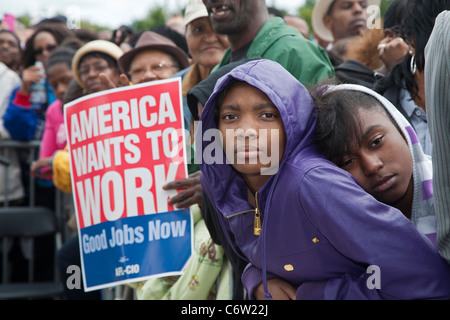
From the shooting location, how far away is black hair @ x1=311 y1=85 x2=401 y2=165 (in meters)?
2.20

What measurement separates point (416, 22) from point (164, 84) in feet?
4.56

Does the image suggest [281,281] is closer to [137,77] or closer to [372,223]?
[372,223]

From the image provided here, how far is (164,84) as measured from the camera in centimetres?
338

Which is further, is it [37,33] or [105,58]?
[37,33]

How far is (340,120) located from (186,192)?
48.3 inches

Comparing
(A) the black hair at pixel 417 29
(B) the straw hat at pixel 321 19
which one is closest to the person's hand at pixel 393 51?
(A) the black hair at pixel 417 29

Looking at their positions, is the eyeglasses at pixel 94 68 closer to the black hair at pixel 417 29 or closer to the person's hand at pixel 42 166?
the person's hand at pixel 42 166

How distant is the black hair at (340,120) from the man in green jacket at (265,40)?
53cm

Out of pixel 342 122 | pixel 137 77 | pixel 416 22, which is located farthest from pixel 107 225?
pixel 416 22

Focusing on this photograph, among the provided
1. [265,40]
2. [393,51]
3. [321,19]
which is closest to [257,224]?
[265,40]

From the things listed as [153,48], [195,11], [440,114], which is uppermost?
[195,11]

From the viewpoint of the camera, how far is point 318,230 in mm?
2035

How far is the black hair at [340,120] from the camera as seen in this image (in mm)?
2197

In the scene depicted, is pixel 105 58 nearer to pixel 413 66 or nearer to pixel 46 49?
pixel 46 49
